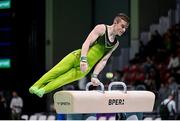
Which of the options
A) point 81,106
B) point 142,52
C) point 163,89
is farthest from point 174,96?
point 81,106

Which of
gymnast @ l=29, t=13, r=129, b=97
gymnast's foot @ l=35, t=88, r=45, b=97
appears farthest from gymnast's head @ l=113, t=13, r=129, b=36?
gymnast's foot @ l=35, t=88, r=45, b=97

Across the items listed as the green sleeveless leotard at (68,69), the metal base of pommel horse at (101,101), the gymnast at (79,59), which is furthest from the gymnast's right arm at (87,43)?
the metal base of pommel horse at (101,101)

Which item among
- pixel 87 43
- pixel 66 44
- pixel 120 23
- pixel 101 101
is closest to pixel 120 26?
pixel 120 23

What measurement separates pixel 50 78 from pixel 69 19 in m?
9.65

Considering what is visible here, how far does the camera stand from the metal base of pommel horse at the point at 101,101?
22.0 ft

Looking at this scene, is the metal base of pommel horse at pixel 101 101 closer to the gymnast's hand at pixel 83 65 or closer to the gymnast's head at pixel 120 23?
the gymnast's hand at pixel 83 65

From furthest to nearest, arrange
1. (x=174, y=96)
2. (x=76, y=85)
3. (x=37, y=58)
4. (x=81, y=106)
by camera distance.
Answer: (x=37, y=58)
(x=76, y=85)
(x=174, y=96)
(x=81, y=106)

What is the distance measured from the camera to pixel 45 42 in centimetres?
1683

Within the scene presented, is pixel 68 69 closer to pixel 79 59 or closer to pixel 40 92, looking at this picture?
pixel 79 59

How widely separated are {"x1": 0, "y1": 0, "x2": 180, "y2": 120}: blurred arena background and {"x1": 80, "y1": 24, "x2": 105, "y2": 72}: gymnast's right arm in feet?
24.3

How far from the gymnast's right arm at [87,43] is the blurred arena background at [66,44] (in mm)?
7418

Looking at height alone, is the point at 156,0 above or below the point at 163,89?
above

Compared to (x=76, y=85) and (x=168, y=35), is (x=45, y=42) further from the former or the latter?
(x=168, y=35)

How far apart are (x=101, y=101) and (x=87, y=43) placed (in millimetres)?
748
